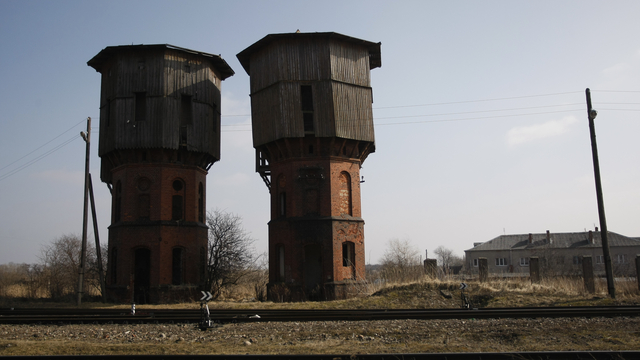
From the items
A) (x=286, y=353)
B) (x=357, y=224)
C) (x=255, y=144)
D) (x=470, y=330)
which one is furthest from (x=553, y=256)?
(x=286, y=353)

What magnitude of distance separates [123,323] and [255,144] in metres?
14.7

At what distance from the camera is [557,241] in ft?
192

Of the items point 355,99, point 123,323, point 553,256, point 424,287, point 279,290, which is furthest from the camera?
point 553,256

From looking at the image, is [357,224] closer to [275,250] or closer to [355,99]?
[275,250]

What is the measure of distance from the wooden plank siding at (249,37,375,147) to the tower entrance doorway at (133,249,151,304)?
840 centimetres

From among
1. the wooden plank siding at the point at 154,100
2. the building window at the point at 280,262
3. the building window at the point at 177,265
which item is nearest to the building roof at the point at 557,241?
→ the building window at the point at 280,262

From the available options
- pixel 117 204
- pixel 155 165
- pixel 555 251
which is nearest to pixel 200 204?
pixel 155 165

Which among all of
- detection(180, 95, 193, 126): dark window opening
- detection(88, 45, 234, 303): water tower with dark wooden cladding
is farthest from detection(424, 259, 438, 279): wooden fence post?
detection(180, 95, 193, 126): dark window opening

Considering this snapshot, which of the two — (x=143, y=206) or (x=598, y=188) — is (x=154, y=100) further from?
(x=598, y=188)

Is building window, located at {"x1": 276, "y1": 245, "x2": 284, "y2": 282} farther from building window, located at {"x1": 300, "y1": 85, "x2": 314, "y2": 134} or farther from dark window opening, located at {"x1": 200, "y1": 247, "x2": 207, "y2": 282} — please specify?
building window, located at {"x1": 300, "y1": 85, "x2": 314, "y2": 134}

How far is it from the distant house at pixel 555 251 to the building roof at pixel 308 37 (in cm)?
3372

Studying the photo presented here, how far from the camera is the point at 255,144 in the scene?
2691cm

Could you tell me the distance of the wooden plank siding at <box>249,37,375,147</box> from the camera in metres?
25.2

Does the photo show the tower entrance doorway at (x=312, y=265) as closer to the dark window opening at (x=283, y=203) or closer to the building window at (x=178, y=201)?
the dark window opening at (x=283, y=203)
